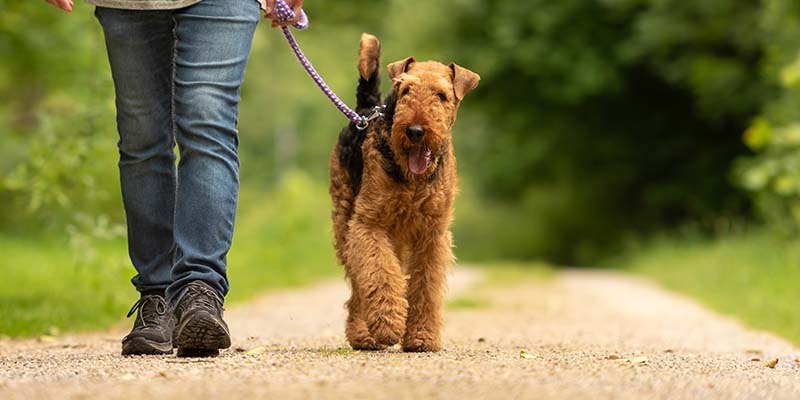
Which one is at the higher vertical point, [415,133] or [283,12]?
[283,12]

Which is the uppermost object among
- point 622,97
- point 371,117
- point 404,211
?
point 622,97

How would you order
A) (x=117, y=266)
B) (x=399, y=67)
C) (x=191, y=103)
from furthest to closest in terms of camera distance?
(x=117, y=266), (x=399, y=67), (x=191, y=103)

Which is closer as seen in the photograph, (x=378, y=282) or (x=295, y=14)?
(x=378, y=282)

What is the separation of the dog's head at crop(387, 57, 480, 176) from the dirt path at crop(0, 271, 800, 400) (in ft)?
2.35

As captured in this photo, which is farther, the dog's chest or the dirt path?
the dog's chest

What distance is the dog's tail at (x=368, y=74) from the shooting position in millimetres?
4758

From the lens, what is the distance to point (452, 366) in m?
3.60

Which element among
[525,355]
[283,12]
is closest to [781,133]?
[525,355]

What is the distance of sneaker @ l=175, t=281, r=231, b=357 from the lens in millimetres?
3822

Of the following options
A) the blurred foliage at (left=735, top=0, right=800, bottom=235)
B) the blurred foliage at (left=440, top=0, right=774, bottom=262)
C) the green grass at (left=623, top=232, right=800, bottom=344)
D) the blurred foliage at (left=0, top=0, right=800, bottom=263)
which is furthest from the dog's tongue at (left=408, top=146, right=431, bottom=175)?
the blurred foliage at (left=440, top=0, right=774, bottom=262)

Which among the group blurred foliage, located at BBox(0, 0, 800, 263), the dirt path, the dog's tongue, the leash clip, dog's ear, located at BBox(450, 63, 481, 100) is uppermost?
blurred foliage, located at BBox(0, 0, 800, 263)

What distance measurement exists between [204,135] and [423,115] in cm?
78

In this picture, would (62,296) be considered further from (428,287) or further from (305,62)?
(428,287)

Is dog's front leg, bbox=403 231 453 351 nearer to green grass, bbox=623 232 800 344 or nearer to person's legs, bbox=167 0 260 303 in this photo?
person's legs, bbox=167 0 260 303
